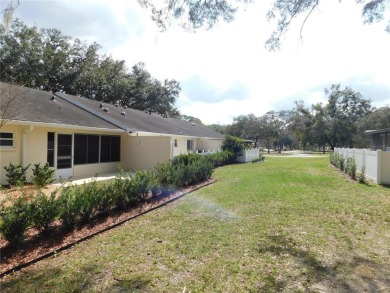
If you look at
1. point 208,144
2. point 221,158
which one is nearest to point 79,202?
point 221,158

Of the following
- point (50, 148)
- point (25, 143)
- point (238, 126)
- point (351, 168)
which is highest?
point (238, 126)

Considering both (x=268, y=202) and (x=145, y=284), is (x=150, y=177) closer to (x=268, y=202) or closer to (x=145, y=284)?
(x=268, y=202)

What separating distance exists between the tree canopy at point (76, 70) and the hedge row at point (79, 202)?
20280 millimetres

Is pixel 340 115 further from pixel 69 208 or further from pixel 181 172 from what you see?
pixel 69 208

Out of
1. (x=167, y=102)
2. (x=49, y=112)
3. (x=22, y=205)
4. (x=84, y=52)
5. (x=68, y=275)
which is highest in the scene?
(x=84, y=52)

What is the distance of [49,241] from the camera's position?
5.08 m

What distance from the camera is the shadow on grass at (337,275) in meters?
3.65

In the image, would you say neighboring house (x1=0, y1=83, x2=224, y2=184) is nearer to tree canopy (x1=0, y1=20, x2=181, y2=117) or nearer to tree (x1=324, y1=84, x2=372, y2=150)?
tree canopy (x1=0, y1=20, x2=181, y2=117)

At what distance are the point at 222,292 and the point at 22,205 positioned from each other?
11.8 ft

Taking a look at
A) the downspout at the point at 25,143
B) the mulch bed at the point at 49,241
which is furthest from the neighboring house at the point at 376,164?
the downspout at the point at 25,143

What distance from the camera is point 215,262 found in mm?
4367

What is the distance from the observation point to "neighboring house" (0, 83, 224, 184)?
10.8 meters

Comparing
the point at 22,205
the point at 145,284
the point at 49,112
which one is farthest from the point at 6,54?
the point at 145,284

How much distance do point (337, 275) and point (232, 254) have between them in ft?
5.13
